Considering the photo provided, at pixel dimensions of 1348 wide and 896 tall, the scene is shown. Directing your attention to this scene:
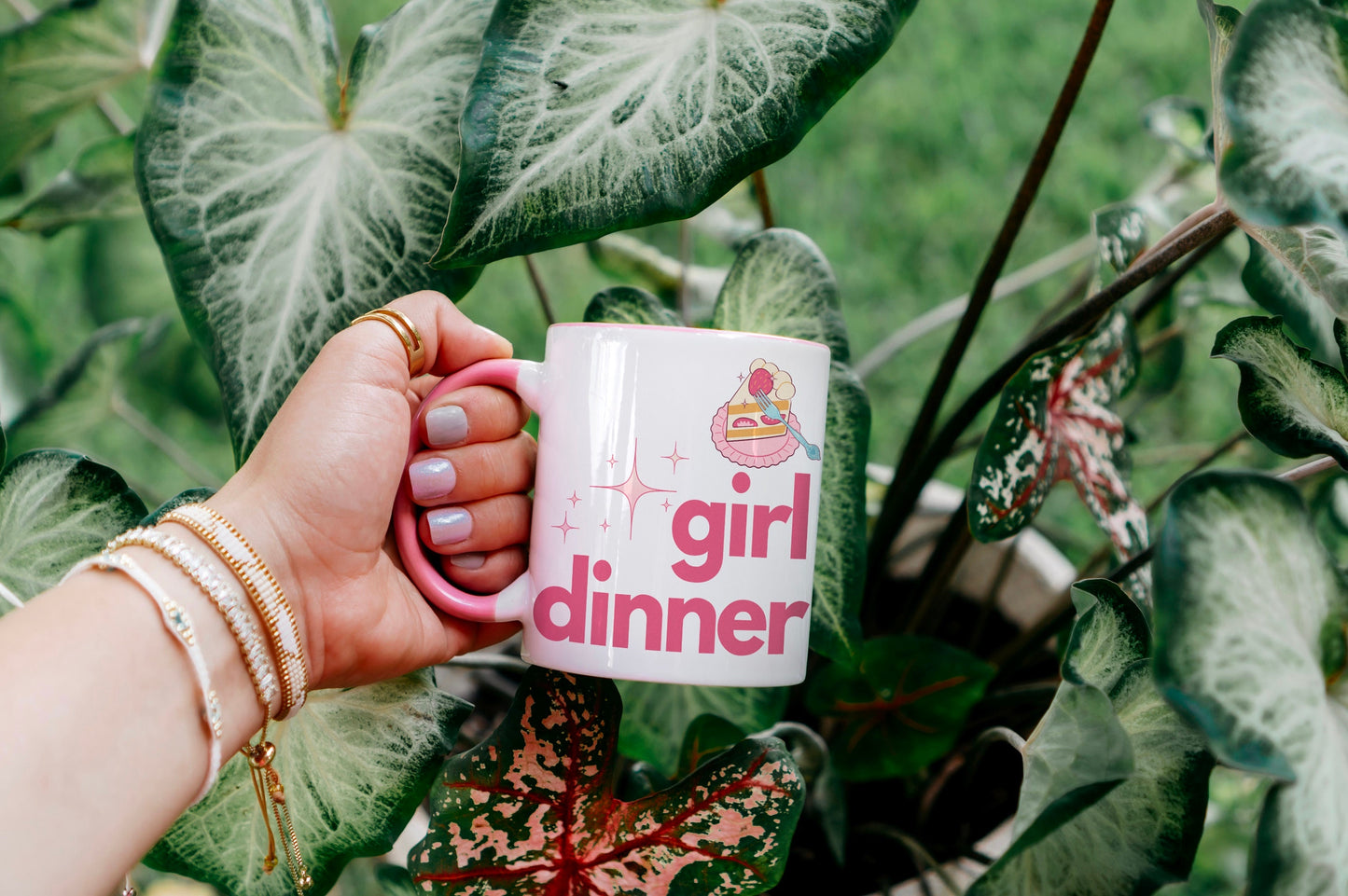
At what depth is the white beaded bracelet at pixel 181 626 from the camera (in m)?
0.41

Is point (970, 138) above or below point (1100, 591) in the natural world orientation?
above

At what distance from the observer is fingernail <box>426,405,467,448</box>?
0.48 meters

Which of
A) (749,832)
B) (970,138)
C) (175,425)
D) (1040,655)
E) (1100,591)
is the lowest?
(175,425)

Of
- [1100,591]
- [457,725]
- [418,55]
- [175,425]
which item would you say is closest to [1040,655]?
[1100,591]

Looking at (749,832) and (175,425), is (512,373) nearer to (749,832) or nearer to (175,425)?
(749,832)

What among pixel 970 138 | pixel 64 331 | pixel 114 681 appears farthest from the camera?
pixel 970 138

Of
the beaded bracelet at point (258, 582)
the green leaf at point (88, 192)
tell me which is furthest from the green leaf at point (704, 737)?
the green leaf at point (88, 192)

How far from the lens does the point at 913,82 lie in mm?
1449

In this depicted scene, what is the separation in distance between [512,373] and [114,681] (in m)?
0.23

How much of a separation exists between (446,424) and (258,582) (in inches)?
4.7

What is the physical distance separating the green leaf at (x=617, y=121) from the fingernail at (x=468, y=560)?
171 millimetres

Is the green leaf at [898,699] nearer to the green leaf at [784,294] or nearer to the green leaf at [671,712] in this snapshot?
the green leaf at [671,712]

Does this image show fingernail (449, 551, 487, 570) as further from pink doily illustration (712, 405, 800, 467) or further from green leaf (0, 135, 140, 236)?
green leaf (0, 135, 140, 236)

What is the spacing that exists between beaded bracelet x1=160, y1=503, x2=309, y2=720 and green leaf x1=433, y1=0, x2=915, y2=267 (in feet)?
0.56
